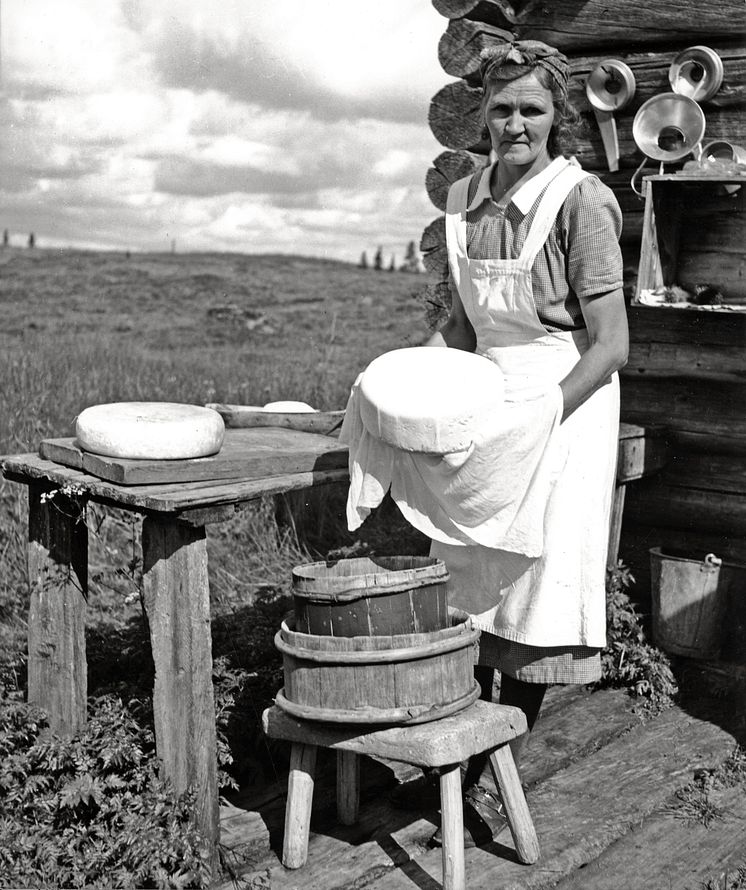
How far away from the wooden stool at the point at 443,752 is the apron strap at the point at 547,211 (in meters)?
1.34

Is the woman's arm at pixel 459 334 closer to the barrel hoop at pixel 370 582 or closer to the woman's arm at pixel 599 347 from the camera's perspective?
the woman's arm at pixel 599 347

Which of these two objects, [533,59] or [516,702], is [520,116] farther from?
[516,702]

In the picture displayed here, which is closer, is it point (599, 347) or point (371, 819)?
point (599, 347)

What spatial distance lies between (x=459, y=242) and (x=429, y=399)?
0.69 m

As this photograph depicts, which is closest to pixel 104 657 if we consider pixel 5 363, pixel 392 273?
pixel 5 363

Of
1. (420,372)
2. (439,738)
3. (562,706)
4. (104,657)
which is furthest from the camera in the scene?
(562,706)

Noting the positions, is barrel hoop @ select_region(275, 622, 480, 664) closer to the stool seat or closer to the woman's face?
the stool seat

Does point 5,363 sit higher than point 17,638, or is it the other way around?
point 5,363

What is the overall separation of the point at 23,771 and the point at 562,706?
7.61 feet

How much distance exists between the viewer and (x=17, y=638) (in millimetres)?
4770

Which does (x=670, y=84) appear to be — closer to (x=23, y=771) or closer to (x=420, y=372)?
(x=420, y=372)

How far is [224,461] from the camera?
3.29 meters

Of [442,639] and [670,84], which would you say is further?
[670,84]

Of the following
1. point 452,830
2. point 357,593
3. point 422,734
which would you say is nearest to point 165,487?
point 357,593
